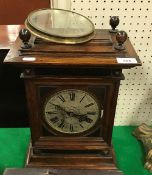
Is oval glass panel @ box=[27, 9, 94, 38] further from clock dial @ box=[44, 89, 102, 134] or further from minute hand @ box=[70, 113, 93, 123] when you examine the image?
minute hand @ box=[70, 113, 93, 123]

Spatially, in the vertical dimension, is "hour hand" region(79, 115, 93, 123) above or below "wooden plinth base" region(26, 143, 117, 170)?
above

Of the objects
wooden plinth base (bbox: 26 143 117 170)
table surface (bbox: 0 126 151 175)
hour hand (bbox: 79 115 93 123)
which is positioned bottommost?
table surface (bbox: 0 126 151 175)

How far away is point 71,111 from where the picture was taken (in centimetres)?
117

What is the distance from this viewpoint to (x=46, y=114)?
1181 millimetres

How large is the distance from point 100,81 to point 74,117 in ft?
0.76

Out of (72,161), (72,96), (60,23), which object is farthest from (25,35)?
(72,161)

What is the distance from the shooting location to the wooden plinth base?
1323 millimetres

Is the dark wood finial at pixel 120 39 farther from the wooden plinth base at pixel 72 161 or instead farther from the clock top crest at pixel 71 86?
the wooden plinth base at pixel 72 161

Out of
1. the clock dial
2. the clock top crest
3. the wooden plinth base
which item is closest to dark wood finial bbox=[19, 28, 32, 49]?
the clock top crest

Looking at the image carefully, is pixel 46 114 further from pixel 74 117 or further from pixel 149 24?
pixel 149 24

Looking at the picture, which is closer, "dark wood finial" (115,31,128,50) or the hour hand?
"dark wood finial" (115,31,128,50)

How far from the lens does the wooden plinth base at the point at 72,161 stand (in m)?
1.32

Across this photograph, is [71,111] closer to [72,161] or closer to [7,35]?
[72,161]

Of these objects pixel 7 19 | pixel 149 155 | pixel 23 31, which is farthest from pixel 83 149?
pixel 7 19
